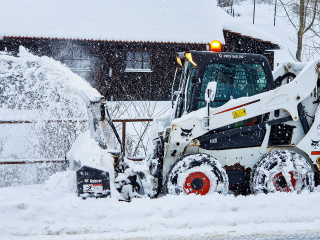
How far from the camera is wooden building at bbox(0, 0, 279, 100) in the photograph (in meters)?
16.6

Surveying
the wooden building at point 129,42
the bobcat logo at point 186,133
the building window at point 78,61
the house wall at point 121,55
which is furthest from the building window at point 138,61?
the bobcat logo at point 186,133

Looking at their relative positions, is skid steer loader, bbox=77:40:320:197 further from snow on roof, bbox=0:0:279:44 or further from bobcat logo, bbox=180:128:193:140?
snow on roof, bbox=0:0:279:44

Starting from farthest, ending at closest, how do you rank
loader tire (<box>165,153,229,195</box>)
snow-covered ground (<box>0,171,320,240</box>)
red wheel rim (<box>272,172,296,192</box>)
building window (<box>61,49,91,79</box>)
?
building window (<box>61,49,91,79</box>) < red wheel rim (<box>272,172,296,192</box>) < loader tire (<box>165,153,229,195</box>) < snow-covered ground (<box>0,171,320,240</box>)

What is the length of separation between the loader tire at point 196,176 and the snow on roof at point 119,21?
1236 centimetres

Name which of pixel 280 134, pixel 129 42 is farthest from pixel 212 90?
pixel 129 42

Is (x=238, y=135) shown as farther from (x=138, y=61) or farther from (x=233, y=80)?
(x=138, y=61)

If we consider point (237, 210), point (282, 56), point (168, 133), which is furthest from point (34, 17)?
point (282, 56)

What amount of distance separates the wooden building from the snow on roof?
4 cm

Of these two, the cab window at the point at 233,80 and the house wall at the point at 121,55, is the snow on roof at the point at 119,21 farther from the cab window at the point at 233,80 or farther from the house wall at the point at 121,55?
the cab window at the point at 233,80

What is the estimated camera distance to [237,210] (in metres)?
4.61

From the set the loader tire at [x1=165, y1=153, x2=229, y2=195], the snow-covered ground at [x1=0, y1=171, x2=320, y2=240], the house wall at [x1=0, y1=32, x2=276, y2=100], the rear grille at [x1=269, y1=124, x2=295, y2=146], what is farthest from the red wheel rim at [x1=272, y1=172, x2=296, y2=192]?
the house wall at [x1=0, y1=32, x2=276, y2=100]

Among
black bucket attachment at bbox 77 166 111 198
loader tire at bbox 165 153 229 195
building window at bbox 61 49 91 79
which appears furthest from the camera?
building window at bbox 61 49 91 79

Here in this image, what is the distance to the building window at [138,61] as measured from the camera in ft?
58.9

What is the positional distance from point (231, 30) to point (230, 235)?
14.8 metres
